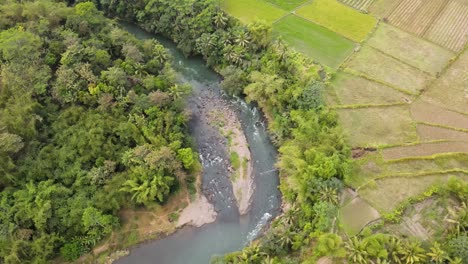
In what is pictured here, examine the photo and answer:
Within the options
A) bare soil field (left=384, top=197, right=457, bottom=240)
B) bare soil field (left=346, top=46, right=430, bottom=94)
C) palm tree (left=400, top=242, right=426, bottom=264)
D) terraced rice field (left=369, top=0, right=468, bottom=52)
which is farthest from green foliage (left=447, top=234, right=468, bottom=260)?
terraced rice field (left=369, top=0, right=468, bottom=52)

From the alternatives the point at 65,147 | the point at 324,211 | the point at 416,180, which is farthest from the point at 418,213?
the point at 65,147

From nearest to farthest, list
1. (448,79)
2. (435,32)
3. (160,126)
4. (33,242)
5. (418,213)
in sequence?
1. (33,242)
2. (418,213)
3. (160,126)
4. (448,79)
5. (435,32)

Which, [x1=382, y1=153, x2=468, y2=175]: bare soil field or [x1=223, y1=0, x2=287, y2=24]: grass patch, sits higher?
[x1=223, y1=0, x2=287, y2=24]: grass patch

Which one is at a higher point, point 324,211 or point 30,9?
point 30,9

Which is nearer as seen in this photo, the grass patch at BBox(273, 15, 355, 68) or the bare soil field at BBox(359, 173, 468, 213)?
the bare soil field at BBox(359, 173, 468, 213)

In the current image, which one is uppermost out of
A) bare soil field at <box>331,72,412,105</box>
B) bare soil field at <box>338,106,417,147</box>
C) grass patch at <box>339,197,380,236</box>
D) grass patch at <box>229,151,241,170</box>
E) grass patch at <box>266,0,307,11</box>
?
grass patch at <box>266,0,307,11</box>

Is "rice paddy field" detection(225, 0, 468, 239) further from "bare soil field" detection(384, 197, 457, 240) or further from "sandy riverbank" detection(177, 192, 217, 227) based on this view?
"sandy riverbank" detection(177, 192, 217, 227)

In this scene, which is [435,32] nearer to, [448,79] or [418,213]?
[448,79]
